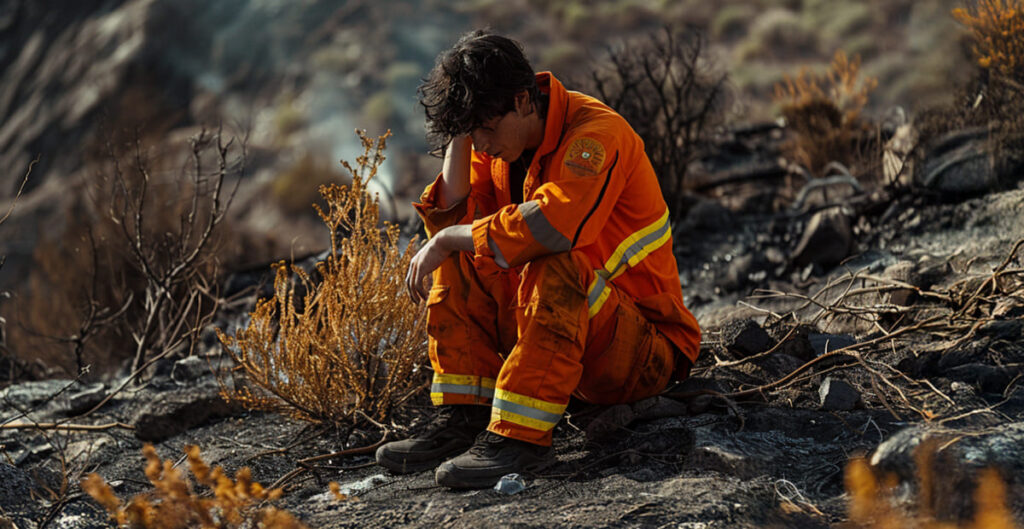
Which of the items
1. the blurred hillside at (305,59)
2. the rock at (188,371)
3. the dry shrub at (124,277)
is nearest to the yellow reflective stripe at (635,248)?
the dry shrub at (124,277)

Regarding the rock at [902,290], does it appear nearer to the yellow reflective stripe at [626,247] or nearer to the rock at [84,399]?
the yellow reflective stripe at [626,247]

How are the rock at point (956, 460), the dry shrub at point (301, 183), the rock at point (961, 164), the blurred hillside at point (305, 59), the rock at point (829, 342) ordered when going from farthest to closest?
the blurred hillside at point (305, 59), the dry shrub at point (301, 183), the rock at point (961, 164), the rock at point (829, 342), the rock at point (956, 460)

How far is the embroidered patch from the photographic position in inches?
92.8

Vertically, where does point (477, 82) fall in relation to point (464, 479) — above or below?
above

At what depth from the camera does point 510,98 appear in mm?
2439

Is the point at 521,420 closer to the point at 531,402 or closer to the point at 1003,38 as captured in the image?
the point at 531,402

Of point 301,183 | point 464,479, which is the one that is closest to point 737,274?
point 464,479

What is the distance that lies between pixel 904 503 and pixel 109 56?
75.9 ft

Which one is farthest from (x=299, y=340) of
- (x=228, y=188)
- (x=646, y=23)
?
(x=646, y=23)

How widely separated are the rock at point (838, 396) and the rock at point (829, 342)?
0.45 meters

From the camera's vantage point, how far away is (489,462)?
2.37 metres

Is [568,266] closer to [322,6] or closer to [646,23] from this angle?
[646,23]

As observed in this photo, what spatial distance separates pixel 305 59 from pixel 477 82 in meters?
21.4

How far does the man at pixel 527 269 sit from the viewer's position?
234cm
